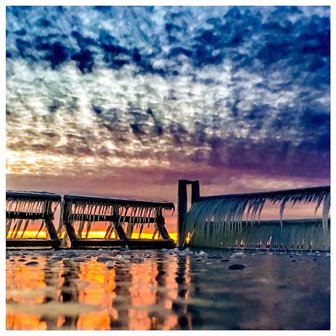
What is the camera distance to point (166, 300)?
389cm

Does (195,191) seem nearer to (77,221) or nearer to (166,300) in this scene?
(77,221)

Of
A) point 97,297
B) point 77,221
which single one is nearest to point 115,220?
point 77,221

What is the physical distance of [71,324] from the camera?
3156mm

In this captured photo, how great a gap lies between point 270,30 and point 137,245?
7.18 m

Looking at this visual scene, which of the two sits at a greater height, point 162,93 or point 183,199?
point 162,93

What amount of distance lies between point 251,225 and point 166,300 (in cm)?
756

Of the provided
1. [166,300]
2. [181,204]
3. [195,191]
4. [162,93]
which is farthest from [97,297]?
[195,191]

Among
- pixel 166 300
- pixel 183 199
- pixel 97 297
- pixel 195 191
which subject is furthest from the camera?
pixel 195 191

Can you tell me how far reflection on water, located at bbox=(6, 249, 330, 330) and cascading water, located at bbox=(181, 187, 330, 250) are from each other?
457 centimetres

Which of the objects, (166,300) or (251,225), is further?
(251,225)

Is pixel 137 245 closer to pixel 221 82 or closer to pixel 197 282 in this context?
pixel 221 82

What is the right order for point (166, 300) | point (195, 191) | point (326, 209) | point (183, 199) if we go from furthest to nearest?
point (195, 191) < point (183, 199) < point (326, 209) < point (166, 300)

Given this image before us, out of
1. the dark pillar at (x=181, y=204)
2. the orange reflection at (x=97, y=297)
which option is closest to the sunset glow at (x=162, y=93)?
the orange reflection at (x=97, y=297)

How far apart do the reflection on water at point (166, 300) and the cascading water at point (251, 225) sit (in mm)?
4566
